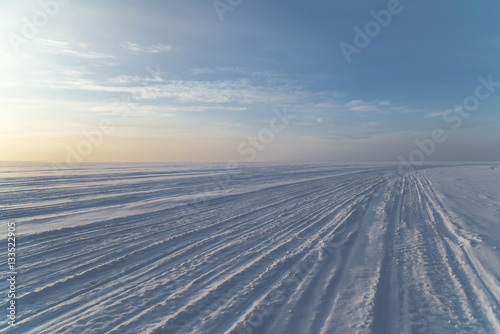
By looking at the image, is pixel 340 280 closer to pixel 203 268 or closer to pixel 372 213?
pixel 203 268

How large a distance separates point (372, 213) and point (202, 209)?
7350 mm

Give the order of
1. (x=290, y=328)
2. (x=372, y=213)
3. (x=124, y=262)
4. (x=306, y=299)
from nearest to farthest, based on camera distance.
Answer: (x=290, y=328), (x=306, y=299), (x=124, y=262), (x=372, y=213)

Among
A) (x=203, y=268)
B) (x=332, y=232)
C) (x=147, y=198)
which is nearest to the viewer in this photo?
(x=203, y=268)

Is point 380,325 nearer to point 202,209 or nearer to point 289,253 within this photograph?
point 289,253

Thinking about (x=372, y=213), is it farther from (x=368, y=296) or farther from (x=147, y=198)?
(x=147, y=198)

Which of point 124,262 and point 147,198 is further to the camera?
point 147,198

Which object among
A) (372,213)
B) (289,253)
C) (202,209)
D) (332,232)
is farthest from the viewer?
(202,209)

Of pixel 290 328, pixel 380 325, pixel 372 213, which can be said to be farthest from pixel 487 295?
pixel 372 213

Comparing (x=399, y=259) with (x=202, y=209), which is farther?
(x=202, y=209)

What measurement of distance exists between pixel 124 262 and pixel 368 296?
5183 mm

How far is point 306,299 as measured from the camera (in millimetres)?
4559

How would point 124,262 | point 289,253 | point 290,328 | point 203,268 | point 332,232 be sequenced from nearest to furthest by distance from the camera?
point 290,328, point 203,268, point 124,262, point 289,253, point 332,232

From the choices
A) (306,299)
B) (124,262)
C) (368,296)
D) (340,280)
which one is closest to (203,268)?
(124,262)

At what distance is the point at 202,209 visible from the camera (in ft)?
40.5
